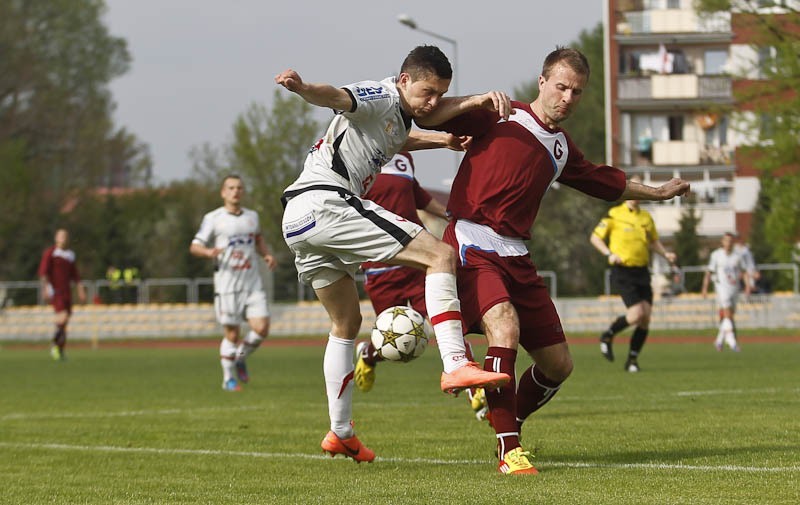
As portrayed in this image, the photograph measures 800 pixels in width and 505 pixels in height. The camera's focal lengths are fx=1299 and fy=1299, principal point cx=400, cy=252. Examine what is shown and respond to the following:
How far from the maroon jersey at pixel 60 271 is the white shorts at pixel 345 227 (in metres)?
19.1

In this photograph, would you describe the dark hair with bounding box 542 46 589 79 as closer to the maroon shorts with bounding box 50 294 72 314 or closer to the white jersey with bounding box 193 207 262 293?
the white jersey with bounding box 193 207 262 293

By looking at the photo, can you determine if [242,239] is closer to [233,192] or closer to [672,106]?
[233,192]

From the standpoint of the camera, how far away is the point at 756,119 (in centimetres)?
3294

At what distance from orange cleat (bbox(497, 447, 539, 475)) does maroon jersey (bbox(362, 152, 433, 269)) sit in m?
4.88

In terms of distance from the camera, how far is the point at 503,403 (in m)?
6.87

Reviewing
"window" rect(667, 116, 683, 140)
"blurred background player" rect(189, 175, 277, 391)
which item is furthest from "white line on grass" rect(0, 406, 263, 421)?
"window" rect(667, 116, 683, 140)

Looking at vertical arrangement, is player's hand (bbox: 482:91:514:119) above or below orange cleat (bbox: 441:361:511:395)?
above

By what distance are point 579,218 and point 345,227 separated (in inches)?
2231

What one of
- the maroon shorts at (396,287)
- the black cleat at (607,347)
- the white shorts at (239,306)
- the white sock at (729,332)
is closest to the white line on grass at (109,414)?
the maroon shorts at (396,287)

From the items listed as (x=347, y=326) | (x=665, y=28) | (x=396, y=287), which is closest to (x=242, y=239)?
(x=396, y=287)

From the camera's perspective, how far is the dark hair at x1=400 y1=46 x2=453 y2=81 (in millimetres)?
6824

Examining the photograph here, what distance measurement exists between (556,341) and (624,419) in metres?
2.57

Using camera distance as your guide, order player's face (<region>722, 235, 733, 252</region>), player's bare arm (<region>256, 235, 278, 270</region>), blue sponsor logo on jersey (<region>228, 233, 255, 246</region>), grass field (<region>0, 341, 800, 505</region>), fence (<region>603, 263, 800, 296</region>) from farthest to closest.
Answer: fence (<region>603, 263, 800, 296</region>) < player's face (<region>722, 235, 733, 252</region>) < blue sponsor logo on jersey (<region>228, 233, 255, 246</region>) < player's bare arm (<region>256, 235, 278, 270</region>) < grass field (<region>0, 341, 800, 505</region>)

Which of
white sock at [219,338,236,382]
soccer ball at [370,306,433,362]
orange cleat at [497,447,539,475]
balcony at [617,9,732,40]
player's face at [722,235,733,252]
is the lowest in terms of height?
white sock at [219,338,236,382]
